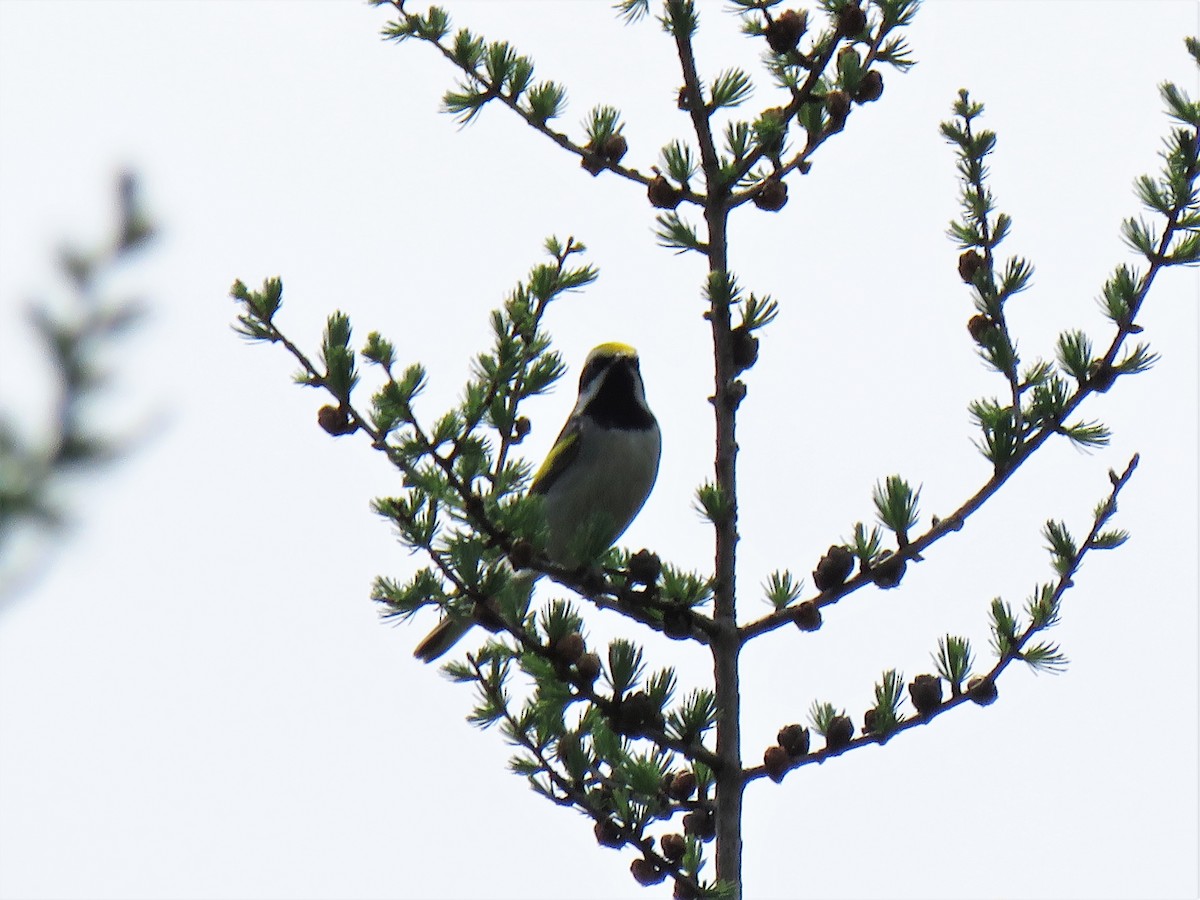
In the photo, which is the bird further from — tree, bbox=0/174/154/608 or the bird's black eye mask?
tree, bbox=0/174/154/608

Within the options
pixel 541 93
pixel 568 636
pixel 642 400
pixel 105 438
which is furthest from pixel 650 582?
pixel 642 400

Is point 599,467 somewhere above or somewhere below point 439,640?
above

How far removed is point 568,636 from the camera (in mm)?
3740

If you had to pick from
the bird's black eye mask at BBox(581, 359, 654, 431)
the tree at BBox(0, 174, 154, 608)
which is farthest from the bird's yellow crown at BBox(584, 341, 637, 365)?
the tree at BBox(0, 174, 154, 608)

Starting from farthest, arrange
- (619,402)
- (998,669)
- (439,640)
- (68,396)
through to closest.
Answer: (619,402)
(439,640)
(998,669)
(68,396)

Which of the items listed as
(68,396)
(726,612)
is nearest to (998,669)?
(726,612)

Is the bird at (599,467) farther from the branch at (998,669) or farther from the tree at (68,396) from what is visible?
the tree at (68,396)

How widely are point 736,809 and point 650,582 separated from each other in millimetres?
596

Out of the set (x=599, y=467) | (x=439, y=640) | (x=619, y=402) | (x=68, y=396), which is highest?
(x=619, y=402)

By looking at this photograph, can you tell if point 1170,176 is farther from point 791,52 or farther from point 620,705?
point 620,705

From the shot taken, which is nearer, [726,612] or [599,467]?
[726,612]

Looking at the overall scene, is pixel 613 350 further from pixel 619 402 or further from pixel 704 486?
pixel 704 486

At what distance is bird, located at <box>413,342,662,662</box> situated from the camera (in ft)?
19.9

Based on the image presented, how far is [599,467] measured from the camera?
240 inches
